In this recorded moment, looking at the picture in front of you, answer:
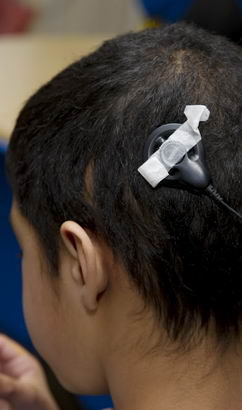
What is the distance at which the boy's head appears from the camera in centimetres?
59

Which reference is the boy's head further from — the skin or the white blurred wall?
the white blurred wall

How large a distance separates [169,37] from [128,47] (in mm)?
47

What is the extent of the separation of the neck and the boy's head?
2 cm

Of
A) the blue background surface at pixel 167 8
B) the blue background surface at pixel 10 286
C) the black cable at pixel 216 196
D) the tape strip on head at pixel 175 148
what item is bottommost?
the blue background surface at pixel 10 286

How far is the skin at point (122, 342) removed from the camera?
0.62 metres

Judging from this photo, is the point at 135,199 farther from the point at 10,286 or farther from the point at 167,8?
the point at 167,8

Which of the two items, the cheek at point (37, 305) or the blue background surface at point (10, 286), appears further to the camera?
the blue background surface at point (10, 286)

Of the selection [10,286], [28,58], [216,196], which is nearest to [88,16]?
[28,58]

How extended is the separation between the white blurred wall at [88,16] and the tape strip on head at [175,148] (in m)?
2.54

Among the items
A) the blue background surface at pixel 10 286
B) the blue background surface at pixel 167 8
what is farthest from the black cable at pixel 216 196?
the blue background surface at pixel 167 8

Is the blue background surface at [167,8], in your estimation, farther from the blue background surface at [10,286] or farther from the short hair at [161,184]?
the short hair at [161,184]

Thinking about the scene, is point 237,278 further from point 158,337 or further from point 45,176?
point 45,176

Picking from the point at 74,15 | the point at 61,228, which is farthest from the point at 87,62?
the point at 74,15

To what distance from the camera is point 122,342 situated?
65cm
